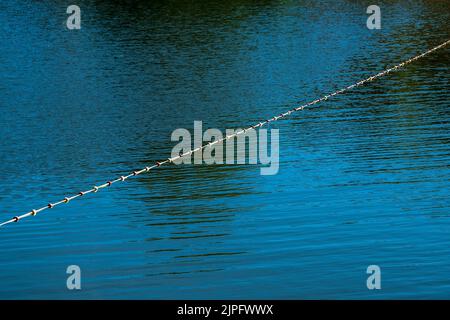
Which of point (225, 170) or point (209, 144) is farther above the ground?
point (209, 144)

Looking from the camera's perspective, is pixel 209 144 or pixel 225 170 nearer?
pixel 225 170

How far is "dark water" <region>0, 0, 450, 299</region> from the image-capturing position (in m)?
12.0

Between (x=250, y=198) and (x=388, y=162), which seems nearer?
(x=250, y=198)

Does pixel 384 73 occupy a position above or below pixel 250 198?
above

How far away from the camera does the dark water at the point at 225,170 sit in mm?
11984

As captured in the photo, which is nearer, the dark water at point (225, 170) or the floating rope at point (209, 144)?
the dark water at point (225, 170)

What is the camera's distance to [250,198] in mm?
15305

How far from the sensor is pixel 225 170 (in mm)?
17016

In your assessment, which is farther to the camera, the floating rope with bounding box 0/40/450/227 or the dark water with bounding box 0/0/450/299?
the floating rope with bounding box 0/40/450/227
